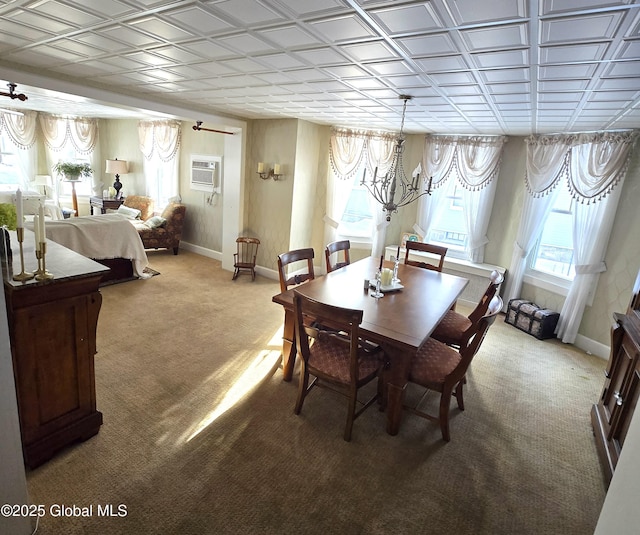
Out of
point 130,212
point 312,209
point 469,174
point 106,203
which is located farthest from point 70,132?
point 469,174

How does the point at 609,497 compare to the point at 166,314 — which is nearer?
the point at 609,497

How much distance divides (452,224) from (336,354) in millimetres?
3509

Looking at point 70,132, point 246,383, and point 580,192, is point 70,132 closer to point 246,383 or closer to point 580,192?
point 246,383

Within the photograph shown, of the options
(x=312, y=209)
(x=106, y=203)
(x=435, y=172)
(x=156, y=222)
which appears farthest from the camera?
(x=106, y=203)

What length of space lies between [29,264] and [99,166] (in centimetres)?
701

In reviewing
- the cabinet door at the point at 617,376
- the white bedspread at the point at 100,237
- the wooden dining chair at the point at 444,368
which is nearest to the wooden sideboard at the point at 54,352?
the wooden dining chair at the point at 444,368

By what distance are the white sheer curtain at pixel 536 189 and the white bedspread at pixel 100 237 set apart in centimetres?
500

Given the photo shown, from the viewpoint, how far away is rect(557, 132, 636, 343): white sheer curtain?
11.5 feet

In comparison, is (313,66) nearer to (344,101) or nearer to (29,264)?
(344,101)

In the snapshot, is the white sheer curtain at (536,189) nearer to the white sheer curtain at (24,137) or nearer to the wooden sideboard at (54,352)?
the wooden sideboard at (54,352)

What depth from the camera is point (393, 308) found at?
2.53 m

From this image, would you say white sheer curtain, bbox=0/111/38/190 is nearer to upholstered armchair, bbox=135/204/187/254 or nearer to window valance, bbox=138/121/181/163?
window valance, bbox=138/121/181/163

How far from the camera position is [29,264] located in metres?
2.01

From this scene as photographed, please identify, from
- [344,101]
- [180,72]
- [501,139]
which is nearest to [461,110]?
[344,101]
